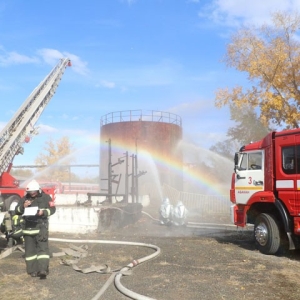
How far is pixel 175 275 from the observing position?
6.11 m

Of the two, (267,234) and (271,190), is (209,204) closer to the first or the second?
(267,234)

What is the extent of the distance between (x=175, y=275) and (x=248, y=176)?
3614 mm

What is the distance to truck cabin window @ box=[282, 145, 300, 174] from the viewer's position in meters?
7.54

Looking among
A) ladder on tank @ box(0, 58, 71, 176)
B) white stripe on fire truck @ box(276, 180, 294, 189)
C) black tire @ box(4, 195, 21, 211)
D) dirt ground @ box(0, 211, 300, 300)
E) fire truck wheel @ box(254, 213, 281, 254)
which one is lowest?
dirt ground @ box(0, 211, 300, 300)

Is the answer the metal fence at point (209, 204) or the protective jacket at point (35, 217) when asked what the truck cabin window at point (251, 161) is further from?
the metal fence at point (209, 204)

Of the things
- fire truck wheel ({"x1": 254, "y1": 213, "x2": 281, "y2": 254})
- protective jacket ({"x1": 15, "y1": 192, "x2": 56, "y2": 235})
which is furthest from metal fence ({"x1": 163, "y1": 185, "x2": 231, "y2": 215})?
protective jacket ({"x1": 15, "y1": 192, "x2": 56, "y2": 235})

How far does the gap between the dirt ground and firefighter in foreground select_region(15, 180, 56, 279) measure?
236mm

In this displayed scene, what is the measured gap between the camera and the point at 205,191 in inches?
1267

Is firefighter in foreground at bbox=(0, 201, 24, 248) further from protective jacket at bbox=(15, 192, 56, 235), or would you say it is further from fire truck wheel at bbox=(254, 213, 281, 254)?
fire truck wheel at bbox=(254, 213, 281, 254)

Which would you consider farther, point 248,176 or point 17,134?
point 17,134

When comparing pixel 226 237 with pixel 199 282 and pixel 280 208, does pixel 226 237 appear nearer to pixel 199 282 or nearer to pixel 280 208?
pixel 280 208

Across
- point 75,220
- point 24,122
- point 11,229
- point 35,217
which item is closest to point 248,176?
point 35,217

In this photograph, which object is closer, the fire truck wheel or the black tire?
the fire truck wheel

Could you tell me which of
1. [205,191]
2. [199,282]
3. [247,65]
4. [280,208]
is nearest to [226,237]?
[280,208]
